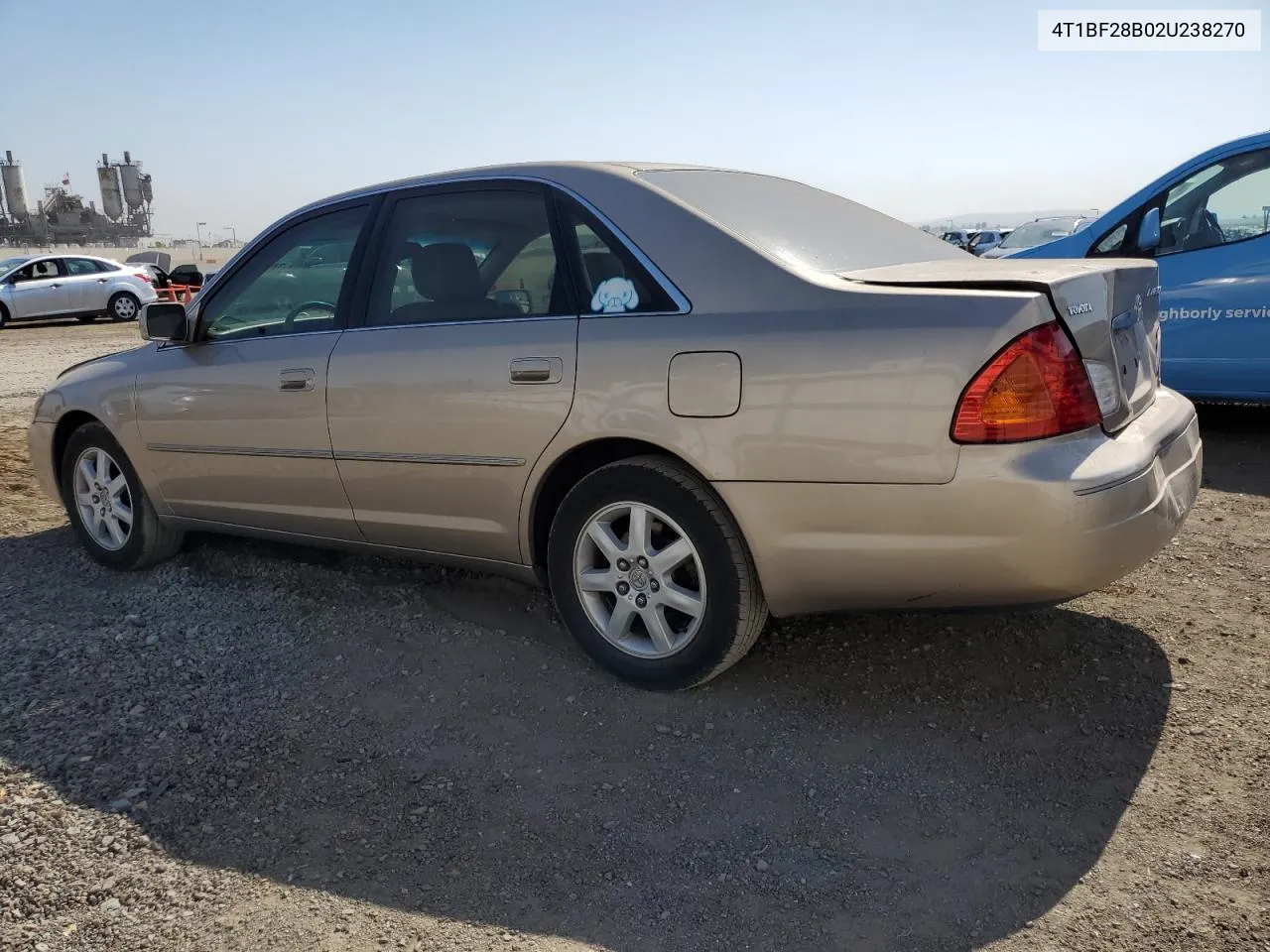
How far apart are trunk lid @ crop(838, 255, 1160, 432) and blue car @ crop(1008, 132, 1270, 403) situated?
3211 millimetres

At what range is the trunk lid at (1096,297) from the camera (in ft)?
9.07

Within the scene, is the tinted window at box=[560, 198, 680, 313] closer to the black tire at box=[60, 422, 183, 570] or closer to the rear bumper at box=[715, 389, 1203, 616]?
the rear bumper at box=[715, 389, 1203, 616]

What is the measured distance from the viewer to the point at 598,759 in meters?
2.96

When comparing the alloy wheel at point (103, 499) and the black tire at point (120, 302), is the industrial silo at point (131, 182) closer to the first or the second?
the black tire at point (120, 302)

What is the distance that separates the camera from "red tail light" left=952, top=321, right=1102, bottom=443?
2.64 meters

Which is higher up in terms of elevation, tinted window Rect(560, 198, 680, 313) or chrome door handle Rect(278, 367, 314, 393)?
tinted window Rect(560, 198, 680, 313)

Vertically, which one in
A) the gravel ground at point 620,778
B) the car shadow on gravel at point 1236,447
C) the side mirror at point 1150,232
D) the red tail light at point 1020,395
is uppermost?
the side mirror at point 1150,232

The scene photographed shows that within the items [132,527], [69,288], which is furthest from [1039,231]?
[69,288]

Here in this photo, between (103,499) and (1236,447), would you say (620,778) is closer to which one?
(103,499)

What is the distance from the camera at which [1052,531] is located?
263 centimetres

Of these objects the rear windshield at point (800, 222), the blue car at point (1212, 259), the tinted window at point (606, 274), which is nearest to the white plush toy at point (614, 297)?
the tinted window at point (606, 274)

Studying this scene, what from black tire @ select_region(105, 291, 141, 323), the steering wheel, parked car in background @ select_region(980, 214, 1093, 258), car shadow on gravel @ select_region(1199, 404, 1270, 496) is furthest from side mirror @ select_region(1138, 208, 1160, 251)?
black tire @ select_region(105, 291, 141, 323)

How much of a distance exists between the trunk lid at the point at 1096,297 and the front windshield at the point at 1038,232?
12.4 metres

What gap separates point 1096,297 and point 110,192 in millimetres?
73852
